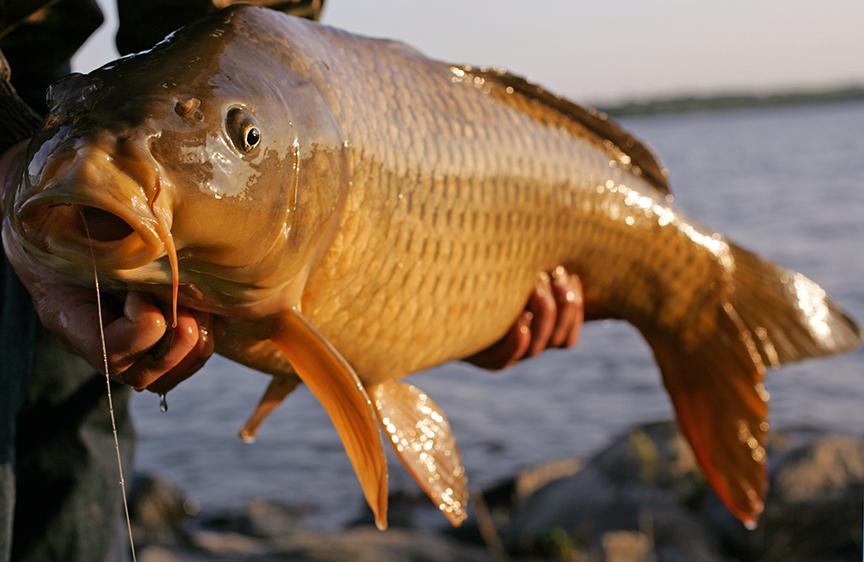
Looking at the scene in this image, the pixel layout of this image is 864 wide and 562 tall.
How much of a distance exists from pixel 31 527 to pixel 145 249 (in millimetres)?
1414

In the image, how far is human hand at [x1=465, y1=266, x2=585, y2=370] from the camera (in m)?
2.44

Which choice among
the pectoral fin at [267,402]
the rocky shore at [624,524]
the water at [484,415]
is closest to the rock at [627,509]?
the rocky shore at [624,524]

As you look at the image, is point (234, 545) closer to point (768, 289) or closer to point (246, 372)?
point (768, 289)

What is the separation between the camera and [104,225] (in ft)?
3.79

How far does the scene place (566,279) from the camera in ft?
8.18

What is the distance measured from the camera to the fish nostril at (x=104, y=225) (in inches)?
45.2

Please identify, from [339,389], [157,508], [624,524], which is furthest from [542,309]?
[157,508]

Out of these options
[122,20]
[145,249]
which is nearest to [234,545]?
[122,20]

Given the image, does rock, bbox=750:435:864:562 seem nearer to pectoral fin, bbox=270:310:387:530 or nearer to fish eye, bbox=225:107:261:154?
pectoral fin, bbox=270:310:387:530

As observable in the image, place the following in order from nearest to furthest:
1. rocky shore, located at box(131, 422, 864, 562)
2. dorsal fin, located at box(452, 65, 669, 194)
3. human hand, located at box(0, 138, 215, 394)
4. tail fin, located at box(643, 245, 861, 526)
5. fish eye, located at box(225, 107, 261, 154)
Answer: fish eye, located at box(225, 107, 261, 154) → human hand, located at box(0, 138, 215, 394) → dorsal fin, located at box(452, 65, 669, 194) → tail fin, located at box(643, 245, 861, 526) → rocky shore, located at box(131, 422, 864, 562)

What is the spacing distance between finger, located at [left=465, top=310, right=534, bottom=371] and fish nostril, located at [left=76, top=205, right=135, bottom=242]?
4.80 ft

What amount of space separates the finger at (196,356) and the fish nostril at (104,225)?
0.37 metres

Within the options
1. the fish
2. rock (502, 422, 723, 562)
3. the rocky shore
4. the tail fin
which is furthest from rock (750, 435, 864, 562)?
the fish

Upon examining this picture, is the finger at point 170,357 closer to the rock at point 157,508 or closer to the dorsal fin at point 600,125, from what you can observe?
the dorsal fin at point 600,125
